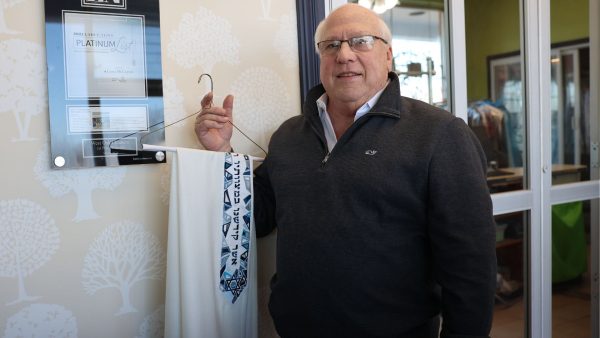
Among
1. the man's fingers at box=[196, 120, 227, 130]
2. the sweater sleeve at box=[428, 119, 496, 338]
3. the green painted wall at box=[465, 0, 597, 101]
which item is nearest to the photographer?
the sweater sleeve at box=[428, 119, 496, 338]

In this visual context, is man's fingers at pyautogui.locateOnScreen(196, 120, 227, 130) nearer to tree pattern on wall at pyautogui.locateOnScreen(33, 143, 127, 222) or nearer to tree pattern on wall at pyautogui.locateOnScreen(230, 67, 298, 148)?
tree pattern on wall at pyautogui.locateOnScreen(230, 67, 298, 148)

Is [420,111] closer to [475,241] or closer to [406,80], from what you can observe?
[475,241]

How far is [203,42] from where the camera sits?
1561mm

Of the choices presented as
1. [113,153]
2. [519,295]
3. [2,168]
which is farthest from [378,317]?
[519,295]

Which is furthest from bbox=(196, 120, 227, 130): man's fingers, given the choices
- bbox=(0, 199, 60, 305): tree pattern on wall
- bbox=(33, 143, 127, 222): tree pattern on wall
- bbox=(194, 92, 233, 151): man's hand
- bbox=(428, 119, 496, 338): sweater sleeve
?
bbox=(428, 119, 496, 338): sweater sleeve

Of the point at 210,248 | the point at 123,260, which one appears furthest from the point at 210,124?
the point at 123,260

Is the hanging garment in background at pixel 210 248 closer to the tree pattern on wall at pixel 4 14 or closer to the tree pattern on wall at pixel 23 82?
the tree pattern on wall at pixel 23 82

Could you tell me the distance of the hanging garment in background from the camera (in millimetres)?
1437

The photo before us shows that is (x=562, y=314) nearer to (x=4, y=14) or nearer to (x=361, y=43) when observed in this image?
(x=361, y=43)

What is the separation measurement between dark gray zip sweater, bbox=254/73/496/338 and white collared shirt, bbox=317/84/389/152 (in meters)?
0.04

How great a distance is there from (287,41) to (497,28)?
1106mm

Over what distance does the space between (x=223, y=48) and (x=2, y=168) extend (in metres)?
0.68

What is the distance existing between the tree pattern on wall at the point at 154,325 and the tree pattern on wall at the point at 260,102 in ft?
1.95

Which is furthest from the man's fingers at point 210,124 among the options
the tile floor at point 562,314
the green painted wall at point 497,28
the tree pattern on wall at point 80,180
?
the tile floor at point 562,314
